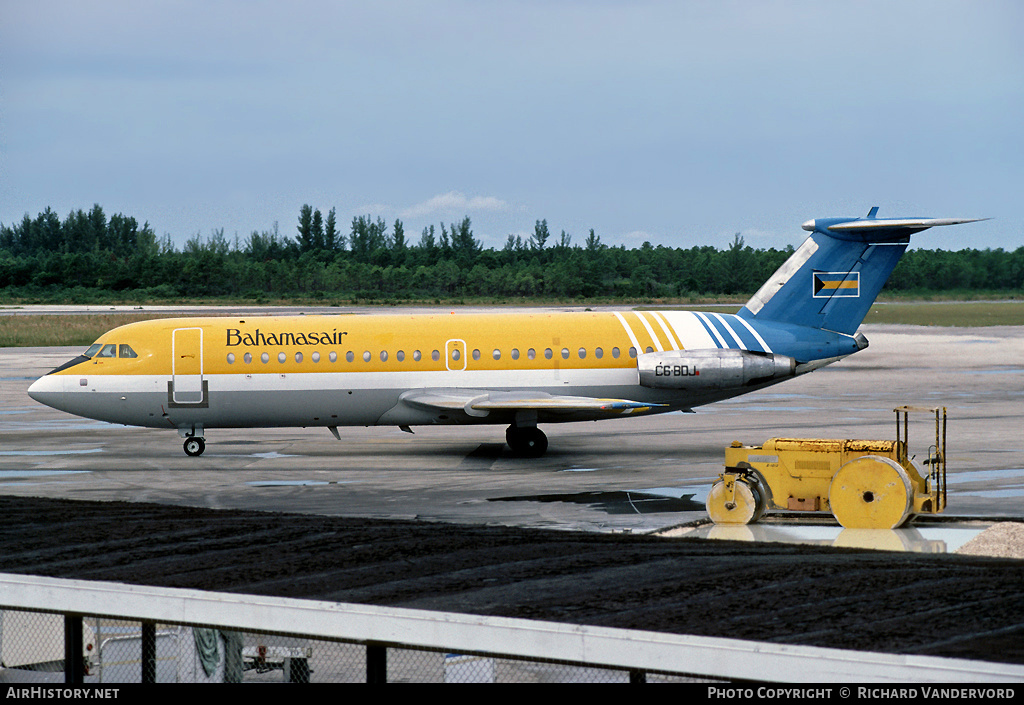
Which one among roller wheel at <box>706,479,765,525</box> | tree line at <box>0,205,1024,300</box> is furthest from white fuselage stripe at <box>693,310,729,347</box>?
tree line at <box>0,205,1024,300</box>

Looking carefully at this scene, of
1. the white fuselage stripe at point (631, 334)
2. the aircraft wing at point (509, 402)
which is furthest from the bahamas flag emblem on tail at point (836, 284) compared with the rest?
the aircraft wing at point (509, 402)

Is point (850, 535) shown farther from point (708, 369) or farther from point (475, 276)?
point (475, 276)

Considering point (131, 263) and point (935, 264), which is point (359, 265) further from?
point (935, 264)

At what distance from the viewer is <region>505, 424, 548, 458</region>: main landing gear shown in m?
26.3

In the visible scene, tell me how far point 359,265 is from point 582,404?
425ft

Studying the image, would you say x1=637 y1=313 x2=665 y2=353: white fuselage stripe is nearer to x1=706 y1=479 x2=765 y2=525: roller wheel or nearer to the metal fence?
x1=706 y1=479 x2=765 y2=525: roller wheel

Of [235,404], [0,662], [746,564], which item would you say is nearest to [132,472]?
[235,404]

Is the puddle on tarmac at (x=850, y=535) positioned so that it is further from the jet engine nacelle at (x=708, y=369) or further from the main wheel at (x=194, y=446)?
the main wheel at (x=194, y=446)

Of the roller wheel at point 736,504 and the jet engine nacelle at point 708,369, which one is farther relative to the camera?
the jet engine nacelle at point 708,369

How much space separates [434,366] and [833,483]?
11.5m

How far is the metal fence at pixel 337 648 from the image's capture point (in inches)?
277

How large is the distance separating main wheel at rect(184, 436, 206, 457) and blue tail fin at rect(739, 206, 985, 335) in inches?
547

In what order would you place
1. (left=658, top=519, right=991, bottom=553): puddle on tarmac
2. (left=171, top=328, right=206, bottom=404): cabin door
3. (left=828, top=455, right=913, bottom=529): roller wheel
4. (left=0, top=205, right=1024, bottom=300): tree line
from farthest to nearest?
1. (left=0, top=205, right=1024, bottom=300): tree line
2. (left=171, top=328, right=206, bottom=404): cabin door
3. (left=828, top=455, right=913, bottom=529): roller wheel
4. (left=658, top=519, right=991, bottom=553): puddle on tarmac

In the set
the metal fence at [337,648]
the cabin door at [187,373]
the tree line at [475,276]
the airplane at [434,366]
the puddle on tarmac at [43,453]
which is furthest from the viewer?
the tree line at [475,276]
